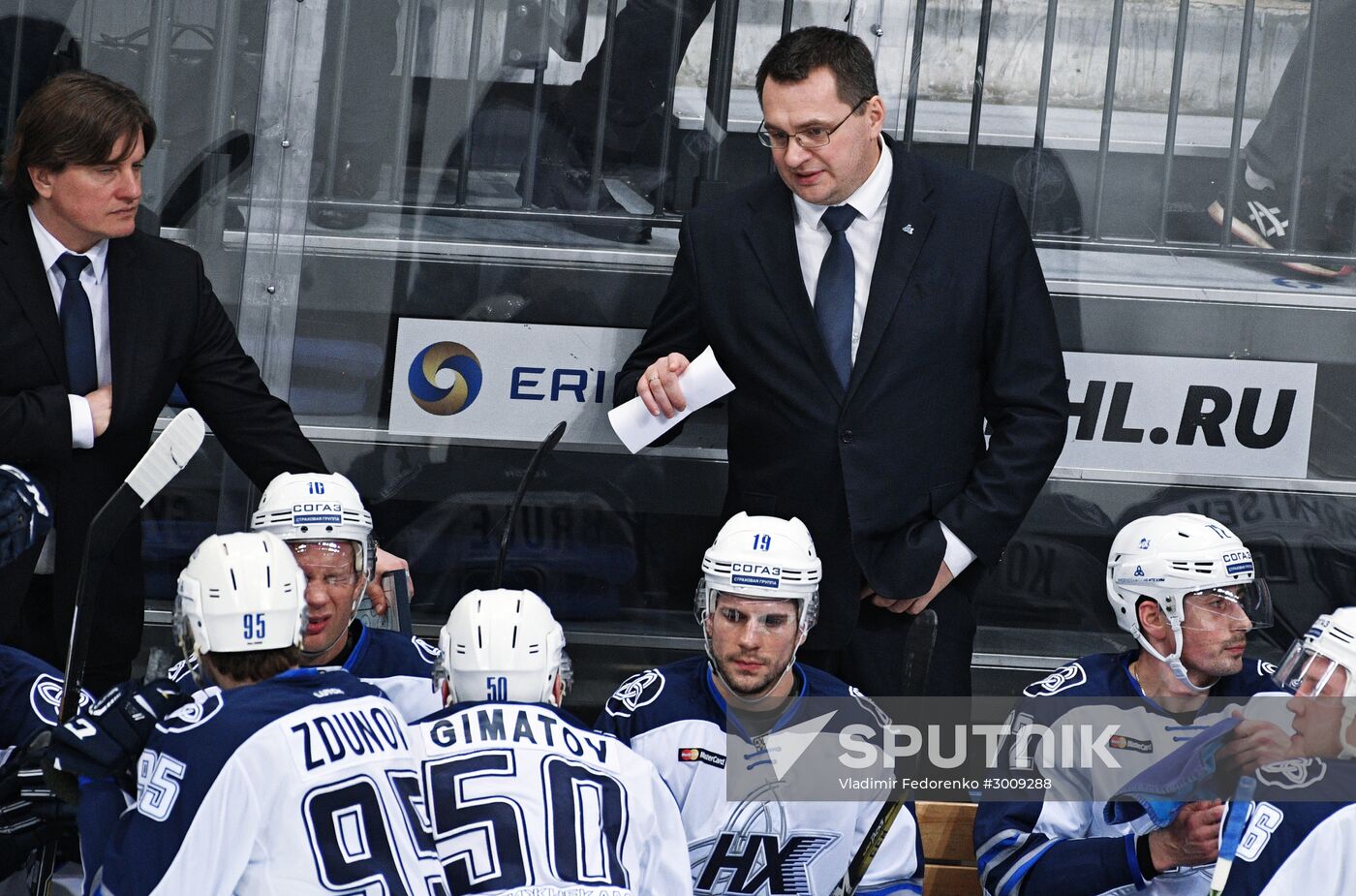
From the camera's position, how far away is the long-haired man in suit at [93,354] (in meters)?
3.53

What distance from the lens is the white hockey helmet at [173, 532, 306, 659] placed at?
2795 millimetres

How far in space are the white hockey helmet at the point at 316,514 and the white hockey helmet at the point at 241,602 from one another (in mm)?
551

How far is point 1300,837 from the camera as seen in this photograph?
9.29 feet

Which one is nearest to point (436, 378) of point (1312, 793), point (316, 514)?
point (316, 514)

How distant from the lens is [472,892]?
2.66 m

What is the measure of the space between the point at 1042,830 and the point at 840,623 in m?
0.62

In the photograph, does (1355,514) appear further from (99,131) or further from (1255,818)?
(99,131)

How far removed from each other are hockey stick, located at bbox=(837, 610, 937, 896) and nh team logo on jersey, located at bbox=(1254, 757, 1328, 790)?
0.67 m

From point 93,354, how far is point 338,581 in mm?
773

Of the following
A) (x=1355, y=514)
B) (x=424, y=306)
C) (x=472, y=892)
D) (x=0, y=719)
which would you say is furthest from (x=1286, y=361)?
(x=0, y=719)

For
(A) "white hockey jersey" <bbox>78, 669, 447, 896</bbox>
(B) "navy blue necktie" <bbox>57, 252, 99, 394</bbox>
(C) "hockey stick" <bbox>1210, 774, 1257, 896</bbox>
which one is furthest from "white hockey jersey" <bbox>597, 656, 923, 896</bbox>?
(B) "navy blue necktie" <bbox>57, 252, 99, 394</bbox>

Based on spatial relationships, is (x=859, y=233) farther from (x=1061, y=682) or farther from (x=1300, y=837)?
(x=1300, y=837)

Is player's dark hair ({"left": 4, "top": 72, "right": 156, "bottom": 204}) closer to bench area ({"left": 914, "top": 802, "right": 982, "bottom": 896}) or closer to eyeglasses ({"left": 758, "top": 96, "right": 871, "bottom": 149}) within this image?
eyeglasses ({"left": 758, "top": 96, "right": 871, "bottom": 149})

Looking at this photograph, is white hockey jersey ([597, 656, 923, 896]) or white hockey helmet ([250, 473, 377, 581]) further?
white hockey helmet ([250, 473, 377, 581])
